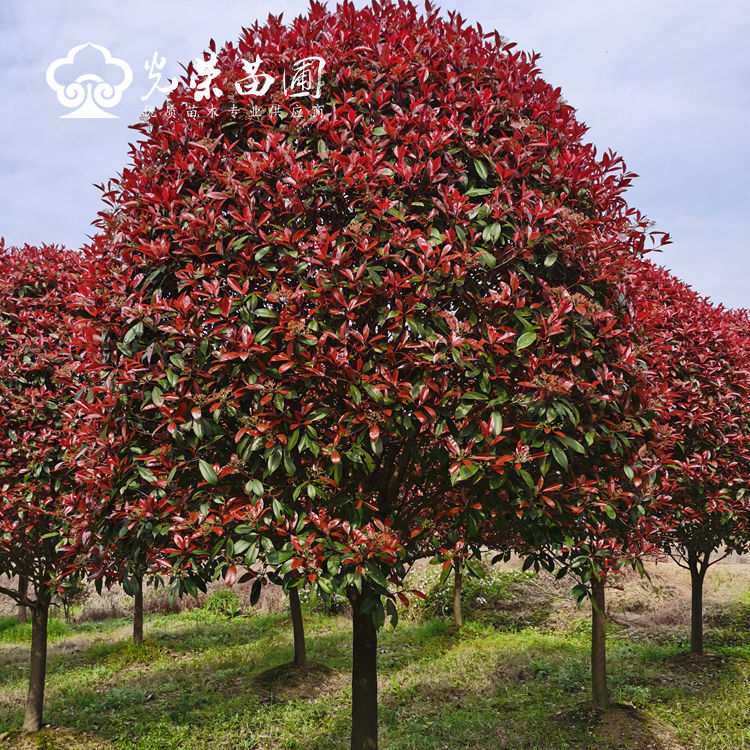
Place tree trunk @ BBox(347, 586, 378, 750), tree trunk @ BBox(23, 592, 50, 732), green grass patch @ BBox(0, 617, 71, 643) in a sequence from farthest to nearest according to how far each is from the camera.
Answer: green grass patch @ BBox(0, 617, 71, 643)
tree trunk @ BBox(23, 592, 50, 732)
tree trunk @ BBox(347, 586, 378, 750)

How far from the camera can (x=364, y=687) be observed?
16.8 ft

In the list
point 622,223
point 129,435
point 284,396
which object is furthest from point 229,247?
point 622,223

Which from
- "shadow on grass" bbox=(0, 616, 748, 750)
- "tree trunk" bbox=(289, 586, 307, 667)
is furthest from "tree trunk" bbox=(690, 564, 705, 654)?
"tree trunk" bbox=(289, 586, 307, 667)

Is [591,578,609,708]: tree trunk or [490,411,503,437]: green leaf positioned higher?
[490,411,503,437]: green leaf

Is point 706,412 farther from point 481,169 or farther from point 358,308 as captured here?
point 358,308

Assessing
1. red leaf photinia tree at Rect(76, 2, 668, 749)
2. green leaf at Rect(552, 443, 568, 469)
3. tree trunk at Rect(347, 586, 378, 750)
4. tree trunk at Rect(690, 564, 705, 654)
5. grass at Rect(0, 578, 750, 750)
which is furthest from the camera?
tree trunk at Rect(690, 564, 705, 654)

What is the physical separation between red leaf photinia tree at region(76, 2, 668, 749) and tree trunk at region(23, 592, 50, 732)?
5237mm

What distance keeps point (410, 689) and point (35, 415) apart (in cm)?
669

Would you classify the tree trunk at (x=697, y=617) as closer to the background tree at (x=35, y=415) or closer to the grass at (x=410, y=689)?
the grass at (x=410, y=689)

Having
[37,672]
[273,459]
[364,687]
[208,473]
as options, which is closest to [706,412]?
[364,687]

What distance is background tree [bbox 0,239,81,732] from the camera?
23.2 feet

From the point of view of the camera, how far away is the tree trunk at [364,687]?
5059 mm

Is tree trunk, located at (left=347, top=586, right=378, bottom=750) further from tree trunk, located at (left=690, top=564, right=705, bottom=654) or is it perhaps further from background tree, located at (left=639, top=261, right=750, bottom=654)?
tree trunk, located at (left=690, top=564, right=705, bottom=654)

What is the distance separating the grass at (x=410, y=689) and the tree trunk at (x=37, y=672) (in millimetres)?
222
